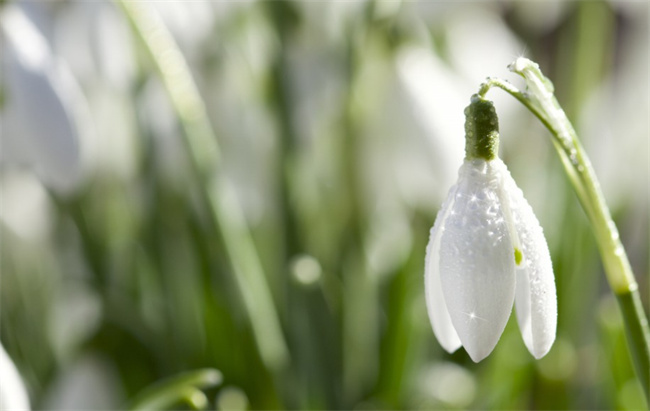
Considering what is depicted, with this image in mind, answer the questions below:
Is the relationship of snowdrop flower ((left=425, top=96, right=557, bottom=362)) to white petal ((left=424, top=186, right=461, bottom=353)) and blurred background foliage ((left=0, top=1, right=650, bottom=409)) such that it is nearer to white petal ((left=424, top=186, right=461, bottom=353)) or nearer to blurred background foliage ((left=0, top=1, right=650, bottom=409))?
white petal ((left=424, top=186, right=461, bottom=353))

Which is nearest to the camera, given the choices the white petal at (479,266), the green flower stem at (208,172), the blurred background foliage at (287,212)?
the white petal at (479,266)

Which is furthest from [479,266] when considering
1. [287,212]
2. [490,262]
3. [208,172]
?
[287,212]

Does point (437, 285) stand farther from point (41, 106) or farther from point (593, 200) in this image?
point (41, 106)

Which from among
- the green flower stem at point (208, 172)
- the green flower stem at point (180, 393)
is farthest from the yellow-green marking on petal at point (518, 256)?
the green flower stem at point (208, 172)

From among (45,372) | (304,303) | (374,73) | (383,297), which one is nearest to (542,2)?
(374,73)

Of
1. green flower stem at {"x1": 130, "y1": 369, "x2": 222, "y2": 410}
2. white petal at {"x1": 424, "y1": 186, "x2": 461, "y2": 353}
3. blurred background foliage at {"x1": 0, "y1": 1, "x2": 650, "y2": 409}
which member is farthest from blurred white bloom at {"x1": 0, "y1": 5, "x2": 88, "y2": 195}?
white petal at {"x1": 424, "y1": 186, "x2": 461, "y2": 353}

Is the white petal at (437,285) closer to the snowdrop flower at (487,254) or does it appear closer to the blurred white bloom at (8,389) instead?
the snowdrop flower at (487,254)

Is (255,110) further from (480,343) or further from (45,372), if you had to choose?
(480,343)

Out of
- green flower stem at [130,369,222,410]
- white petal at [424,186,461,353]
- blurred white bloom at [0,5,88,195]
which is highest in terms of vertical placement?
blurred white bloom at [0,5,88,195]
